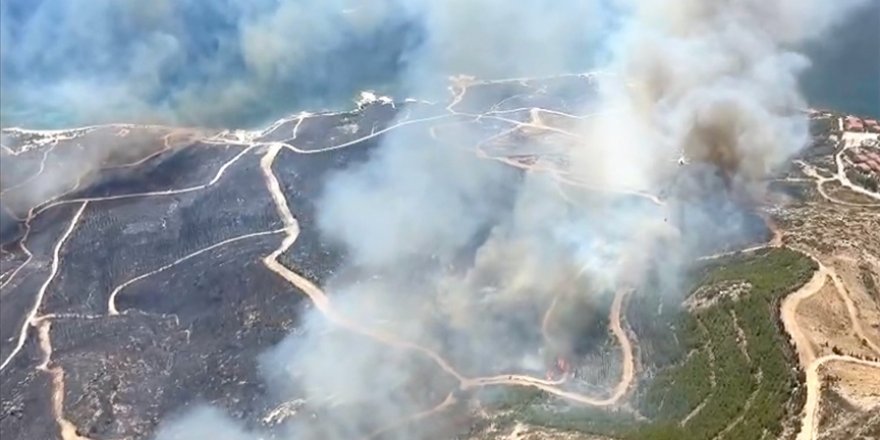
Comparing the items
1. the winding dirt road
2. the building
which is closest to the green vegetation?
the winding dirt road

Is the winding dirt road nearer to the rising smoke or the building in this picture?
the rising smoke

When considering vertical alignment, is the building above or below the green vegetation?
above

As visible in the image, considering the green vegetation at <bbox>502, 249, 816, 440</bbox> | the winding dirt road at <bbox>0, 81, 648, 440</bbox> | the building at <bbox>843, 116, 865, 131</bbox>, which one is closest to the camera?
the green vegetation at <bbox>502, 249, 816, 440</bbox>

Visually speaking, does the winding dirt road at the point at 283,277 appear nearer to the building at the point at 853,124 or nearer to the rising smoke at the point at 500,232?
the rising smoke at the point at 500,232

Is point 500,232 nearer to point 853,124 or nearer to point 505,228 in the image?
point 505,228

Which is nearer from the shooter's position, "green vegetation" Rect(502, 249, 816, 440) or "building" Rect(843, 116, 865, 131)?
"green vegetation" Rect(502, 249, 816, 440)

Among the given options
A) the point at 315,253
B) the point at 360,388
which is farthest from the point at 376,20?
the point at 360,388

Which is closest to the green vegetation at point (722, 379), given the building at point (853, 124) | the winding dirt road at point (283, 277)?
the winding dirt road at point (283, 277)

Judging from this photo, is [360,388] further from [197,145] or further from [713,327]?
[197,145]

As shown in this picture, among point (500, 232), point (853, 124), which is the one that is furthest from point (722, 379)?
point (853, 124)
